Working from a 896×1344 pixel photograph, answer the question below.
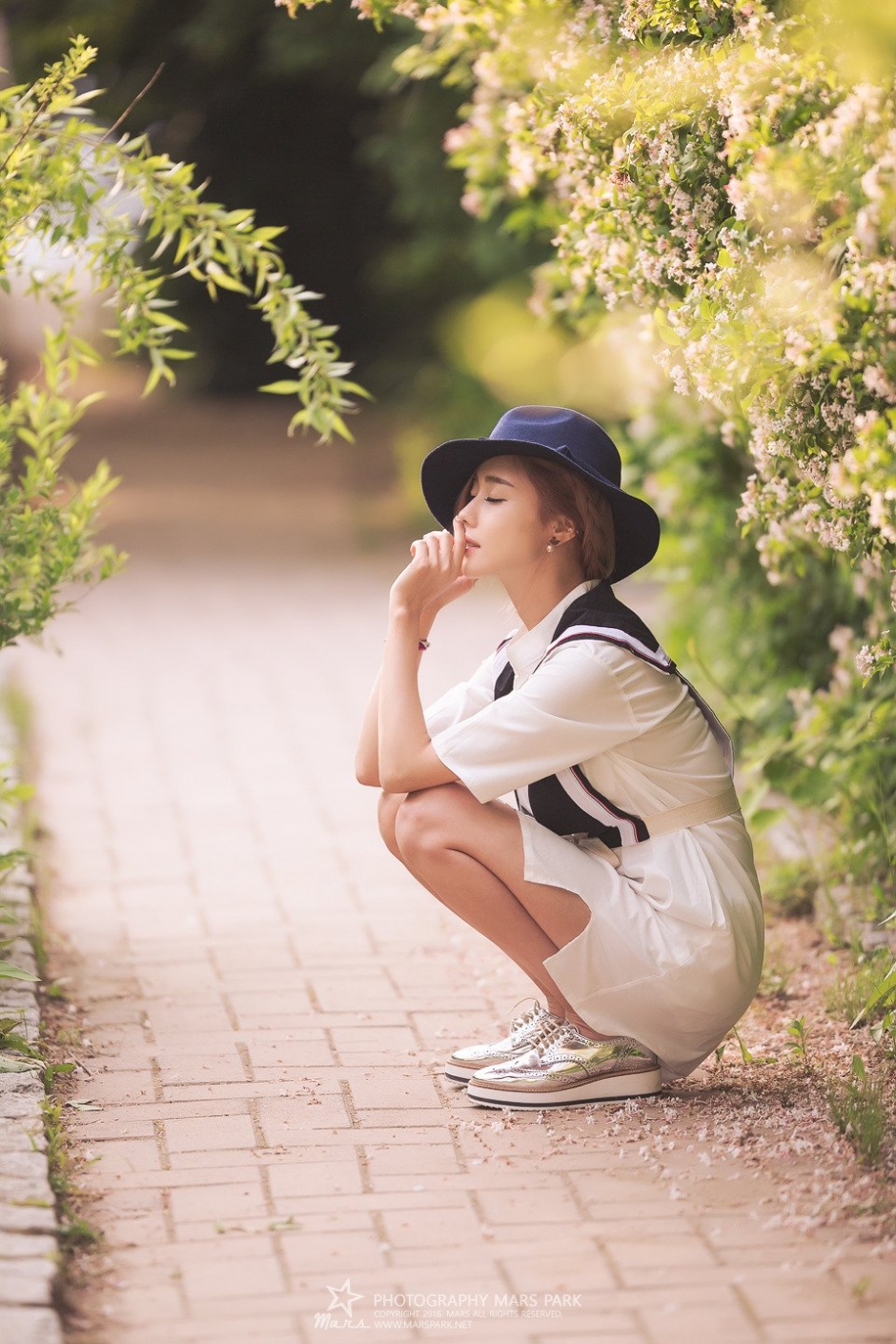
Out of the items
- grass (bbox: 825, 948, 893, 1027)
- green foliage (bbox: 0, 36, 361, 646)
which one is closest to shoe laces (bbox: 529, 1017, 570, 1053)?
grass (bbox: 825, 948, 893, 1027)

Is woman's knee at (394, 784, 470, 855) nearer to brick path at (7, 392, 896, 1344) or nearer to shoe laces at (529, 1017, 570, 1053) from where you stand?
shoe laces at (529, 1017, 570, 1053)

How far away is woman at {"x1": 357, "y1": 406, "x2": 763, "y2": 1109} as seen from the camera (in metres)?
3.79

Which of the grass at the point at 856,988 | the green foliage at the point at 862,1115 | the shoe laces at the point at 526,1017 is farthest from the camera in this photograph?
the grass at the point at 856,988

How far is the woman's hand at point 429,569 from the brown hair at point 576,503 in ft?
0.71

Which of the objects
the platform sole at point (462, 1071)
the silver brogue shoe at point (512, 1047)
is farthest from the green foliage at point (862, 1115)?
the platform sole at point (462, 1071)

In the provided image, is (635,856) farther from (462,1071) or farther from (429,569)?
(429,569)

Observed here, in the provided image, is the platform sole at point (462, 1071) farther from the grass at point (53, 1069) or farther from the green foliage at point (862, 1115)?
the grass at point (53, 1069)

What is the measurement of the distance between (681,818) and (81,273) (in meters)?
2.22

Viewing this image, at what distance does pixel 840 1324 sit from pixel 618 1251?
451 millimetres

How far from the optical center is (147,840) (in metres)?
6.26

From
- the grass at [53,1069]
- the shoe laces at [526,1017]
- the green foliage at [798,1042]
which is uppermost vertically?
the green foliage at [798,1042]

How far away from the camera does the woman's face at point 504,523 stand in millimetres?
3961

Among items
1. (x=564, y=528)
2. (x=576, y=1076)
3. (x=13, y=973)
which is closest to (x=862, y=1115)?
(x=576, y=1076)

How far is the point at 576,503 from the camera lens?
3.96m
